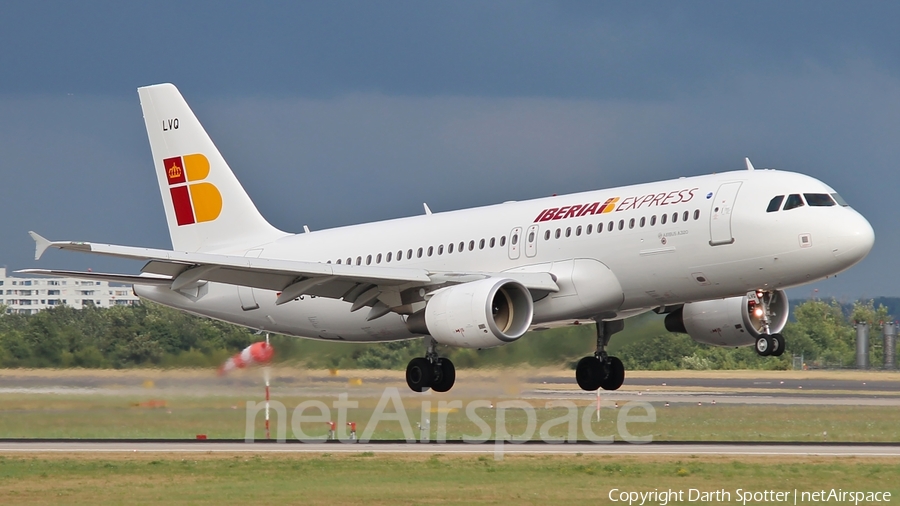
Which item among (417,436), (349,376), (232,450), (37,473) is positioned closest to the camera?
(37,473)

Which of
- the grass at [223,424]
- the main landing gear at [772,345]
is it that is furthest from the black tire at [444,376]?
the main landing gear at [772,345]

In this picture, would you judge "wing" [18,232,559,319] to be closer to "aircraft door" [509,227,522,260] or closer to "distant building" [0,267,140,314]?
"aircraft door" [509,227,522,260]

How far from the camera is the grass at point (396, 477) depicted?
80.5 feet

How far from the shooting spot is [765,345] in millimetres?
31922

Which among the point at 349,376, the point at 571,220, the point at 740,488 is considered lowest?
the point at 740,488

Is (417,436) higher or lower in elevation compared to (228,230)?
lower

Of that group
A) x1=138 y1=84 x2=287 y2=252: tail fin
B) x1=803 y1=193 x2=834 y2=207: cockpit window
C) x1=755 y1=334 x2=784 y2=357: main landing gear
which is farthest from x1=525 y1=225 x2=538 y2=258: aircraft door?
x1=138 y1=84 x2=287 y2=252: tail fin

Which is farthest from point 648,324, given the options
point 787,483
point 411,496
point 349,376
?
point 411,496

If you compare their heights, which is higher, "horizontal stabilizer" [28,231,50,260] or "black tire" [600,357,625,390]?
"horizontal stabilizer" [28,231,50,260]

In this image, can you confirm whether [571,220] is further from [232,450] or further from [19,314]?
[19,314]

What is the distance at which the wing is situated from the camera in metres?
32.0

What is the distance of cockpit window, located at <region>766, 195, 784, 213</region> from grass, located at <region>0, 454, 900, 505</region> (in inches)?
206

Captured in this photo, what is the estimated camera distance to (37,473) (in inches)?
1082

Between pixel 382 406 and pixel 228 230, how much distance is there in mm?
8132
